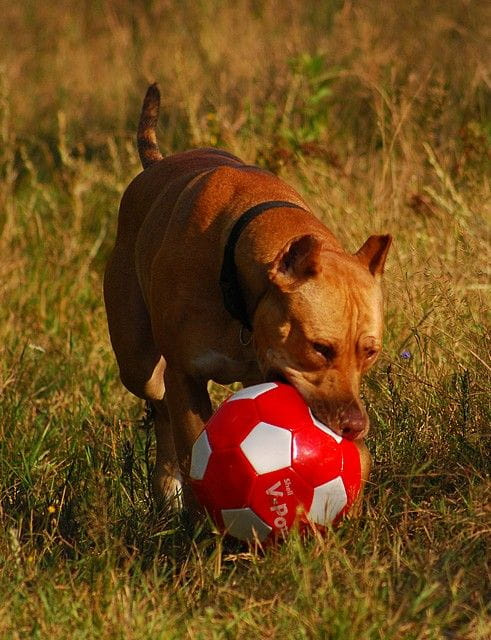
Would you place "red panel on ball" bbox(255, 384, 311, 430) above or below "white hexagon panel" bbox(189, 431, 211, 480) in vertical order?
above

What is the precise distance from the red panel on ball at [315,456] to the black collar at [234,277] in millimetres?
651

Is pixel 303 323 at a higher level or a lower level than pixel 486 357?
higher

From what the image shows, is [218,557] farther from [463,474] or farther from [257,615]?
[463,474]

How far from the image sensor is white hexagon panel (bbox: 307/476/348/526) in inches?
164

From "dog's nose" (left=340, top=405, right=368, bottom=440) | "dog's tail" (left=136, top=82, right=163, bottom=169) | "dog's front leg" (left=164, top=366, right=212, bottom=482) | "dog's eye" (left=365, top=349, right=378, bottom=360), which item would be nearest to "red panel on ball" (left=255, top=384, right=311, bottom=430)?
"dog's nose" (left=340, top=405, right=368, bottom=440)

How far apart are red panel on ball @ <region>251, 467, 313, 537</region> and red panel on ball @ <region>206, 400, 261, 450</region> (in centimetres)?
16

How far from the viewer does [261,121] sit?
9.20 m

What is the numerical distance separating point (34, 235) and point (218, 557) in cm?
474

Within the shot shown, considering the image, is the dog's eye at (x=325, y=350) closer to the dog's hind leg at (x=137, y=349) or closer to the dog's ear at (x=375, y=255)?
the dog's ear at (x=375, y=255)

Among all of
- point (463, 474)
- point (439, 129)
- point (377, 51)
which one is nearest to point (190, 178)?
point (463, 474)

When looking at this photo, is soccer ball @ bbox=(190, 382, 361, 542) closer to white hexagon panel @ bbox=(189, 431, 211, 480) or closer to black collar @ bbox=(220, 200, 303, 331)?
white hexagon panel @ bbox=(189, 431, 211, 480)

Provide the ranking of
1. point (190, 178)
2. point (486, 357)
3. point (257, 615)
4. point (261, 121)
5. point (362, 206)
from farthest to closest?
point (261, 121), point (362, 206), point (190, 178), point (486, 357), point (257, 615)

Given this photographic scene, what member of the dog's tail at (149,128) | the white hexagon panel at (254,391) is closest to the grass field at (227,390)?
the white hexagon panel at (254,391)

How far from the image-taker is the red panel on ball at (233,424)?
4.20 metres
